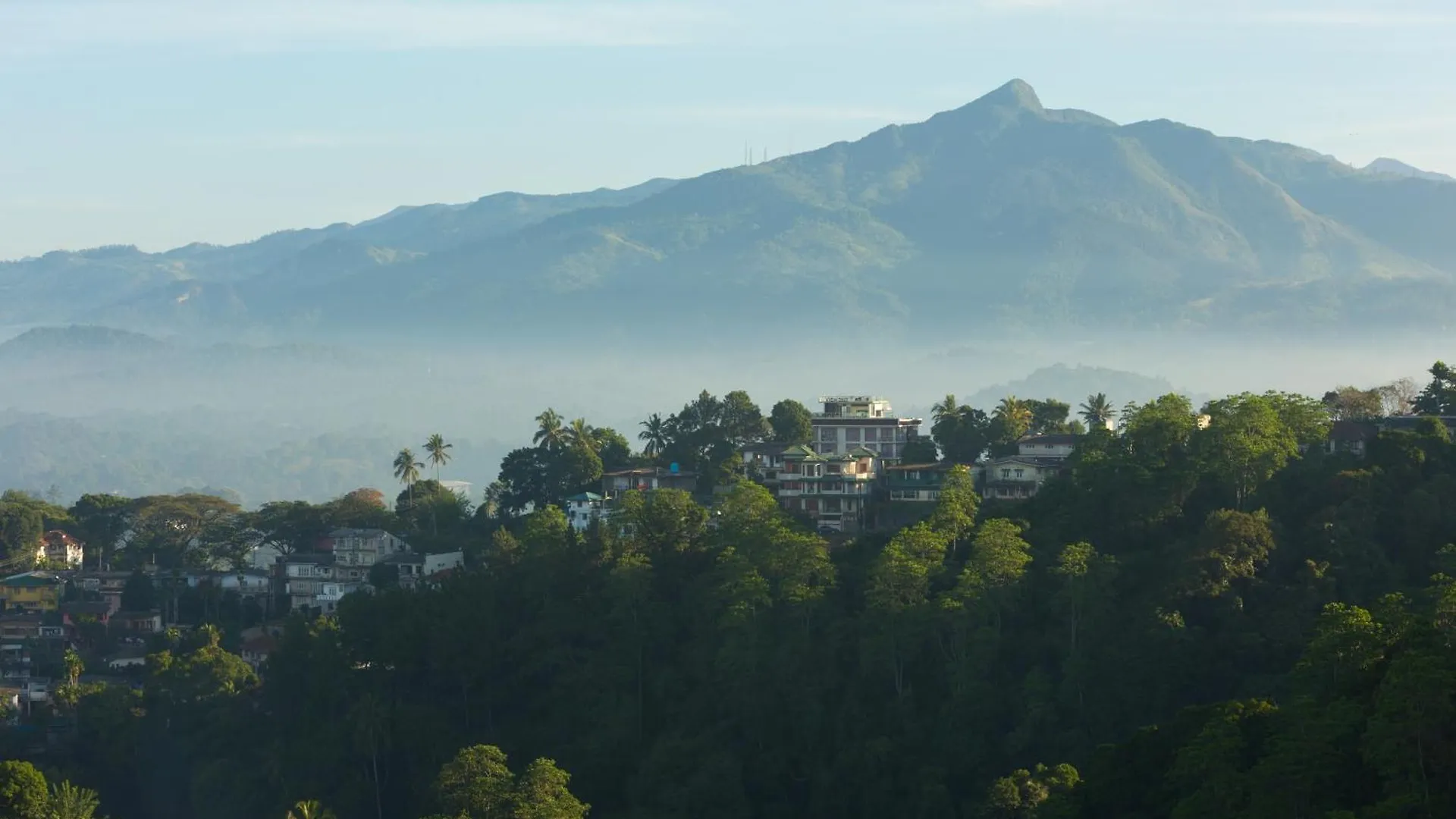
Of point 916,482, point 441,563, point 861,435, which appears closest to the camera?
point 916,482

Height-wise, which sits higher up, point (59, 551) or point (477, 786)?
point (59, 551)

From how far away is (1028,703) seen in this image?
50.0m

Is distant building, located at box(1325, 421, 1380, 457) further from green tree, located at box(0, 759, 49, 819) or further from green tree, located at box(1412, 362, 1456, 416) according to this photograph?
green tree, located at box(0, 759, 49, 819)

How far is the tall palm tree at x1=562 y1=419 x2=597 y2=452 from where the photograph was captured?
75375 mm

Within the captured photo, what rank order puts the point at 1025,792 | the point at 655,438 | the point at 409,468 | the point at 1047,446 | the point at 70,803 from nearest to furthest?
1. the point at 1025,792
2. the point at 70,803
3. the point at 1047,446
4. the point at 655,438
5. the point at 409,468

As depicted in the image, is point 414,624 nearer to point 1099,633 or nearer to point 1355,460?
point 1099,633

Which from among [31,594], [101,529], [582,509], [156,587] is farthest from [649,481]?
[101,529]

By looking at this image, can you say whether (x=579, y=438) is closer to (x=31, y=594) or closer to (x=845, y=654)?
(x=31, y=594)

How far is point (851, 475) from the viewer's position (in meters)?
66.3

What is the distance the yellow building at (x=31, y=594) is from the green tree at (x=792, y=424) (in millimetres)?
28030

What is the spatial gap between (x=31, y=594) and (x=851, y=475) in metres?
31.9

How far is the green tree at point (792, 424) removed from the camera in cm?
7244

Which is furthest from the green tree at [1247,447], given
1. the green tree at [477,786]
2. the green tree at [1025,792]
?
the green tree at [477,786]

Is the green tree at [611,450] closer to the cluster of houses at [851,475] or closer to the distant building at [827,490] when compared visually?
the cluster of houses at [851,475]
